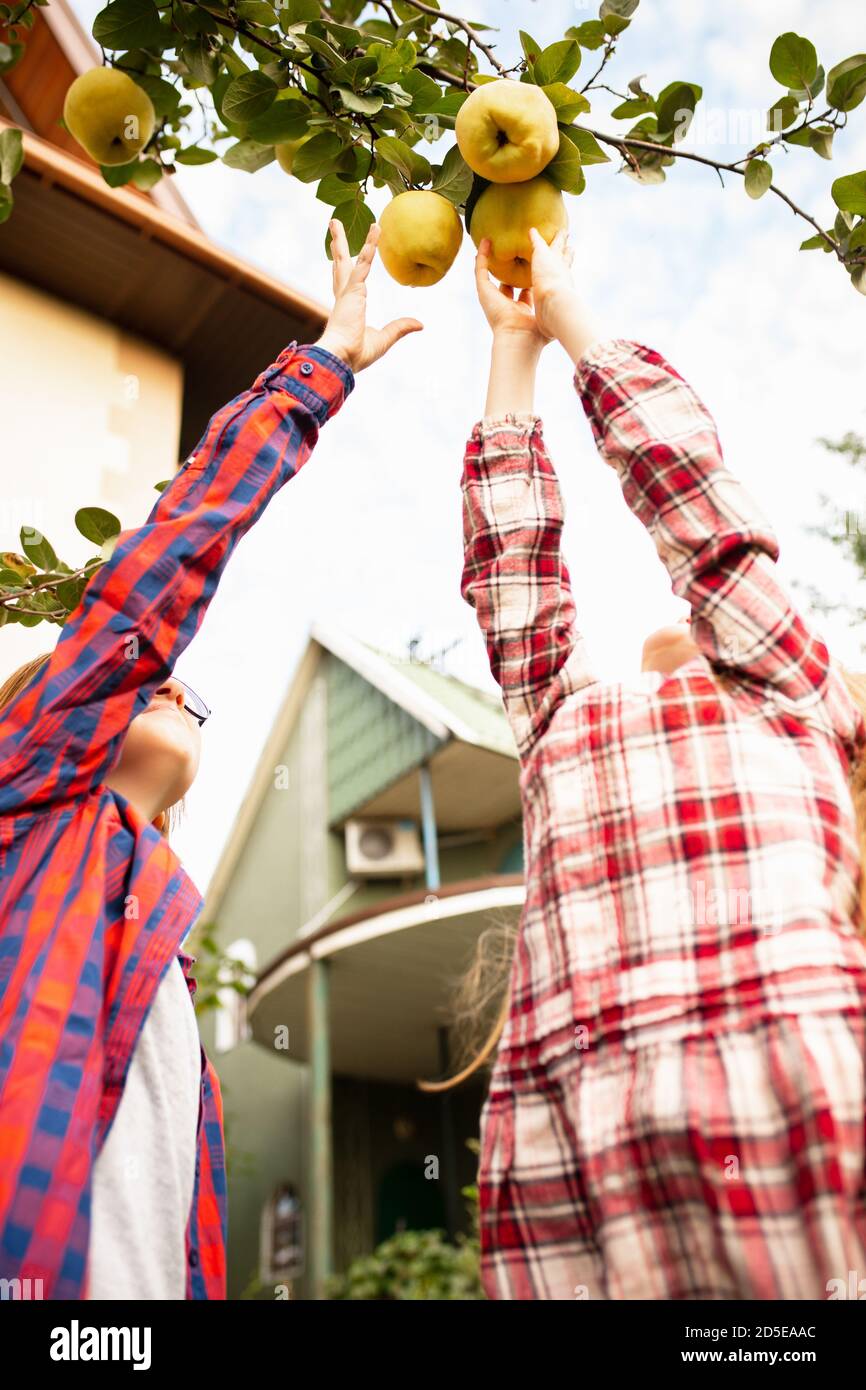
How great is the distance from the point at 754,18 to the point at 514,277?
3.21 ft

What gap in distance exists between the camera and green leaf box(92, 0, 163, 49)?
1556mm

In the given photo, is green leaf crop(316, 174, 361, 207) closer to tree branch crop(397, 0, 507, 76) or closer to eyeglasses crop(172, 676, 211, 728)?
tree branch crop(397, 0, 507, 76)

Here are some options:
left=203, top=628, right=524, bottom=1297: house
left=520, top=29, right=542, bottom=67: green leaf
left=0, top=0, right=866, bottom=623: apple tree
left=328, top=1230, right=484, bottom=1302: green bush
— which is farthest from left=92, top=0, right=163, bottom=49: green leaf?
left=203, top=628, right=524, bottom=1297: house

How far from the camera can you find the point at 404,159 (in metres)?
1.60

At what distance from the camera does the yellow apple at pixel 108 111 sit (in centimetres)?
170

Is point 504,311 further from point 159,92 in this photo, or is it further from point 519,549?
point 159,92

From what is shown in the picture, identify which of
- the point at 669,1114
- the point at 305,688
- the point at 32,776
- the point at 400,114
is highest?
the point at 305,688

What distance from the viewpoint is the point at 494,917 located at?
666cm

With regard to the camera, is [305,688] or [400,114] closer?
[400,114]

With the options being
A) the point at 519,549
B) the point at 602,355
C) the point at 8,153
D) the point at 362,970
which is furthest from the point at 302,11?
the point at 362,970

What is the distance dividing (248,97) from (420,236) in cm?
31
